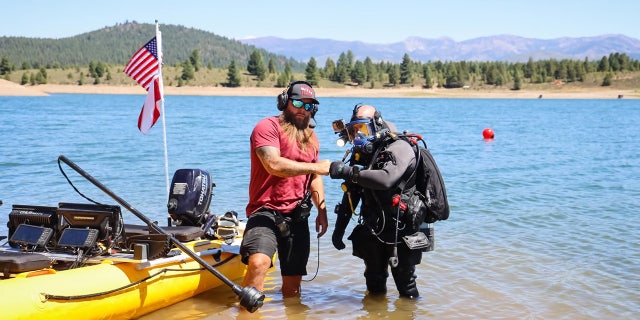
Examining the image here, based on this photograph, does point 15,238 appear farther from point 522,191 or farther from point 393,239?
point 522,191

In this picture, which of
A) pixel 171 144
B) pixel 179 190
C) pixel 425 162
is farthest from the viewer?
pixel 171 144

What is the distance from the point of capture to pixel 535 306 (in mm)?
7969

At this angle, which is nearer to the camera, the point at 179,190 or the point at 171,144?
the point at 179,190

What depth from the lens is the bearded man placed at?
640cm

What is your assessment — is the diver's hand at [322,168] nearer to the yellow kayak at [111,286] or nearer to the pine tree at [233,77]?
the yellow kayak at [111,286]

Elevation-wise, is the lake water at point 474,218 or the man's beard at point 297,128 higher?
the man's beard at point 297,128

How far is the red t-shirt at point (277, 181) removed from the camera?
6512 mm

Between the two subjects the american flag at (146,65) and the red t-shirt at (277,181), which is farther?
the american flag at (146,65)

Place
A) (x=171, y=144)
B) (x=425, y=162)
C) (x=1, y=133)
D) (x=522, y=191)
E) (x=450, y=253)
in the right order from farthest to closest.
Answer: (x=1, y=133)
(x=171, y=144)
(x=522, y=191)
(x=450, y=253)
(x=425, y=162)

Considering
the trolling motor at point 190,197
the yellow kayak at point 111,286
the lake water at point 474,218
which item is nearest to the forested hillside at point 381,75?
the lake water at point 474,218

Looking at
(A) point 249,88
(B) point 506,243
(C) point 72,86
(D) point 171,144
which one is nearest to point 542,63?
(A) point 249,88

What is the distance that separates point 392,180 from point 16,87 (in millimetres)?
116652

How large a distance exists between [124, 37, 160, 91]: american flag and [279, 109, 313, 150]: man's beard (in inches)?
151

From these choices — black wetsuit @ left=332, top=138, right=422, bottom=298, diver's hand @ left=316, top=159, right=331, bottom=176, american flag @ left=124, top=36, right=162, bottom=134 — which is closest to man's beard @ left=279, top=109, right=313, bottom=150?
diver's hand @ left=316, top=159, right=331, bottom=176
